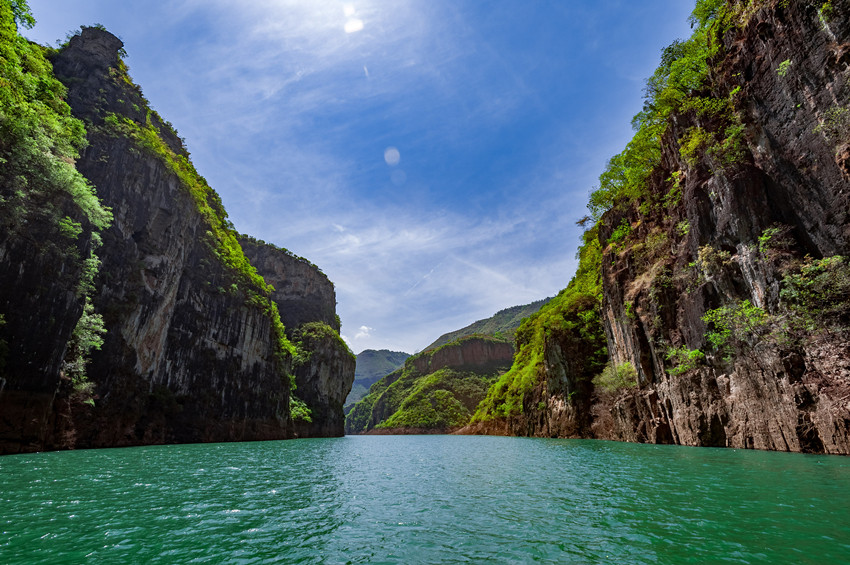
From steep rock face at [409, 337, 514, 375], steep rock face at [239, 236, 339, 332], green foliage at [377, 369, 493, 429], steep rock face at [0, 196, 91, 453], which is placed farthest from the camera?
steep rock face at [409, 337, 514, 375]

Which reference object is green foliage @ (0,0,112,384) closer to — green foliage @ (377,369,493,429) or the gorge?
the gorge

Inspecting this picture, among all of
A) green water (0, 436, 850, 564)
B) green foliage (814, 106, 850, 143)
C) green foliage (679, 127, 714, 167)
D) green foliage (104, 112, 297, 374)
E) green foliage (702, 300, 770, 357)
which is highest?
green foliage (104, 112, 297, 374)

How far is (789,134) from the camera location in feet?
65.7

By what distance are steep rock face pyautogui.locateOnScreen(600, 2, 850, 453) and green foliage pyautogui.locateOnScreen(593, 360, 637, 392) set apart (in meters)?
3.64

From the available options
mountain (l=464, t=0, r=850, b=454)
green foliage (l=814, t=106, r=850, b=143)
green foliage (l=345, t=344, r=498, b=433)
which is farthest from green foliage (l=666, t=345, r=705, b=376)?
green foliage (l=345, t=344, r=498, b=433)

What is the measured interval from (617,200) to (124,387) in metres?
55.6

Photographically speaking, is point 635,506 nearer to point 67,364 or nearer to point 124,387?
point 67,364

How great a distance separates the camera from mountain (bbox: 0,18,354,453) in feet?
79.4

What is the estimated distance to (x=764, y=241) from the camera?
20.9 m

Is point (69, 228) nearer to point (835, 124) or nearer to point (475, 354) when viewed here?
point (835, 124)

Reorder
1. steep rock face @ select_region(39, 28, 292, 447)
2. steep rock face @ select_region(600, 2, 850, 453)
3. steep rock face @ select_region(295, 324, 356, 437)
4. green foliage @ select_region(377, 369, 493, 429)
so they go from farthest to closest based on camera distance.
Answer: green foliage @ select_region(377, 369, 493, 429), steep rock face @ select_region(295, 324, 356, 437), steep rock face @ select_region(39, 28, 292, 447), steep rock face @ select_region(600, 2, 850, 453)

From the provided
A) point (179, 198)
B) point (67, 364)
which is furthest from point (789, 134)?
point (179, 198)

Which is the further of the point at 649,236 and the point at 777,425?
the point at 649,236

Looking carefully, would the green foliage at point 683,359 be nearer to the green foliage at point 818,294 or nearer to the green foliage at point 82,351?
the green foliage at point 818,294
